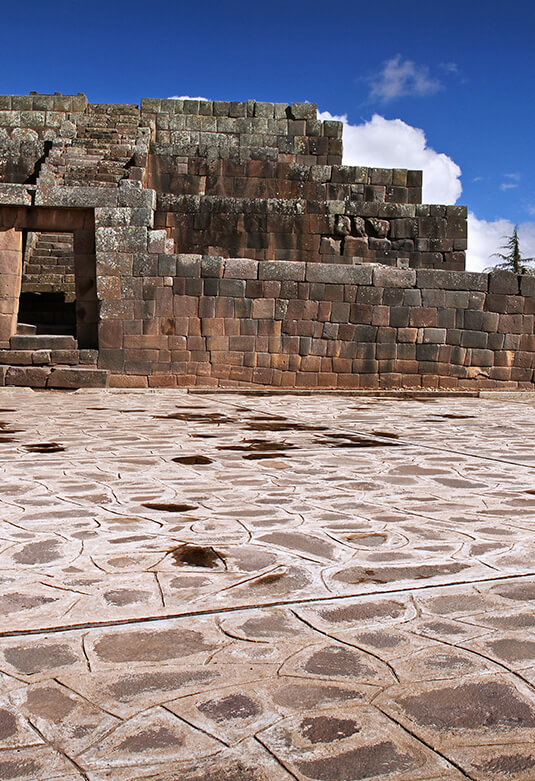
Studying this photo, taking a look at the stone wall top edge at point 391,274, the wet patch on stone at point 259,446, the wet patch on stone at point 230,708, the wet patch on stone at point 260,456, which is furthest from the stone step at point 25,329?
the wet patch on stone at point 230,708

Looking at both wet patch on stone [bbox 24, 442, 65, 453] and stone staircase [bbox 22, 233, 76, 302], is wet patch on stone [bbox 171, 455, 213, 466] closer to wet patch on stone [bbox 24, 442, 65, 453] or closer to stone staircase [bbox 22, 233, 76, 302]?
wet patch on stone [bbox 24, 442, 65, 453]

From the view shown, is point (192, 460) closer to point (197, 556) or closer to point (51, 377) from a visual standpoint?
point (197, 556)

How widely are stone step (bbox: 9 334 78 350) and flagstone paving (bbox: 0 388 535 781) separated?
7506mm

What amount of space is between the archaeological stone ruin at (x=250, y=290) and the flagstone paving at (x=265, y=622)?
24.4 feet

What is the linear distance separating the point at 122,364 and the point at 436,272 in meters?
5.55

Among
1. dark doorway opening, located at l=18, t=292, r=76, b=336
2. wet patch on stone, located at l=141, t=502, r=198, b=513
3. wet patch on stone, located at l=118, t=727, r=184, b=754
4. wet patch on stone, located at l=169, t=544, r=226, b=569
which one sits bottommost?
wet patch on stone, located at l=118, t=727, r=184, b=754

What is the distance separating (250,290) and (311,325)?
1.18m

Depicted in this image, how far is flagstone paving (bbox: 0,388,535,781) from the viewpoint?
164 centimetres

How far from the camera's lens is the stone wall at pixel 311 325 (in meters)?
12.4

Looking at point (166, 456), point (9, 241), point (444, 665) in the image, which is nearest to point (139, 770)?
point (444, 665)

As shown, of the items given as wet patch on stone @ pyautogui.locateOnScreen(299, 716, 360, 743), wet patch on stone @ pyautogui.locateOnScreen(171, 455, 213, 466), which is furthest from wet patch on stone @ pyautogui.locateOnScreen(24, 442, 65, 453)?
wet patch on stone @ pyautogui.locateOnScreen(299, 716, 360, 743)

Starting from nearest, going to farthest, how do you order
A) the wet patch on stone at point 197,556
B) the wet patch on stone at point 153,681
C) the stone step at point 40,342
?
the wet patch on stone at point 153,681 → the wet patch on stone at point 197,556 → the stone step at point 40,342

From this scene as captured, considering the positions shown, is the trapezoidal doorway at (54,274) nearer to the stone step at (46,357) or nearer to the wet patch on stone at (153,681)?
the stone step at (46,357)

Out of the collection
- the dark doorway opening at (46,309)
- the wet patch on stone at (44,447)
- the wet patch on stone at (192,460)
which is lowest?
the wet patch on stone at (44,447)
